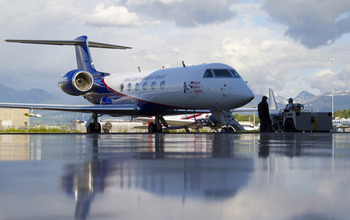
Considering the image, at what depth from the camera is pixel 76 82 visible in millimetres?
27516

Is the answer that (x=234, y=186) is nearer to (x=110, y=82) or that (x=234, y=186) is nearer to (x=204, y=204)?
(x=204, y=204)

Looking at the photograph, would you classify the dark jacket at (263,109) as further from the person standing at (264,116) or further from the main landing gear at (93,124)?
the main landing gear at (93,124)

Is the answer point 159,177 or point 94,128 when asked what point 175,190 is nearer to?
point 159,177

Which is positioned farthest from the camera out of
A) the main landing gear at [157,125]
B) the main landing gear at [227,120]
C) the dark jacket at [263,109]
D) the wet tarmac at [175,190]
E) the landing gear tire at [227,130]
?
the main landing gear at [157,125]

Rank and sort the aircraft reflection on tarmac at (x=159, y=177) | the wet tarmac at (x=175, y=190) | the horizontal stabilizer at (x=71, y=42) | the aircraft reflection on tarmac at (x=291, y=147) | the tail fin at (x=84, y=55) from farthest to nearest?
the tail fin at (x=84, y=55), the horizontal stabilizer at (x=71, y=42), the aircraft reflection on tarmac at (x=291, y=147), the aircraft reflection on tarmac at (x=159, y=177), the wet tarmac at (x=175, y=190)

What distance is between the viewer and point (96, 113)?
27234mm

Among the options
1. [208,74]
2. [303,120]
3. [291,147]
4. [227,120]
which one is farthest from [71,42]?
[291,147]

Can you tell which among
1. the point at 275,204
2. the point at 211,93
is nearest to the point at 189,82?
the point at 211,93

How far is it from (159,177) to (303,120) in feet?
60.8

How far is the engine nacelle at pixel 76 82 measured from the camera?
26578 millimetres

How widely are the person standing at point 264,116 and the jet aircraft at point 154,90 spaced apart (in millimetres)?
590

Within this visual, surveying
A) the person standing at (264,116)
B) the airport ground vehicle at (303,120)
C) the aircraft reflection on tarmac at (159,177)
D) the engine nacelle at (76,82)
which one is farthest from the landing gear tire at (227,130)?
the aircraft reflection on tarmac at (159,177)

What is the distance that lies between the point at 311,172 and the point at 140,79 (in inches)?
884

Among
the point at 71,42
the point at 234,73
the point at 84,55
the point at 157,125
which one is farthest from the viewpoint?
the point at 84,55
